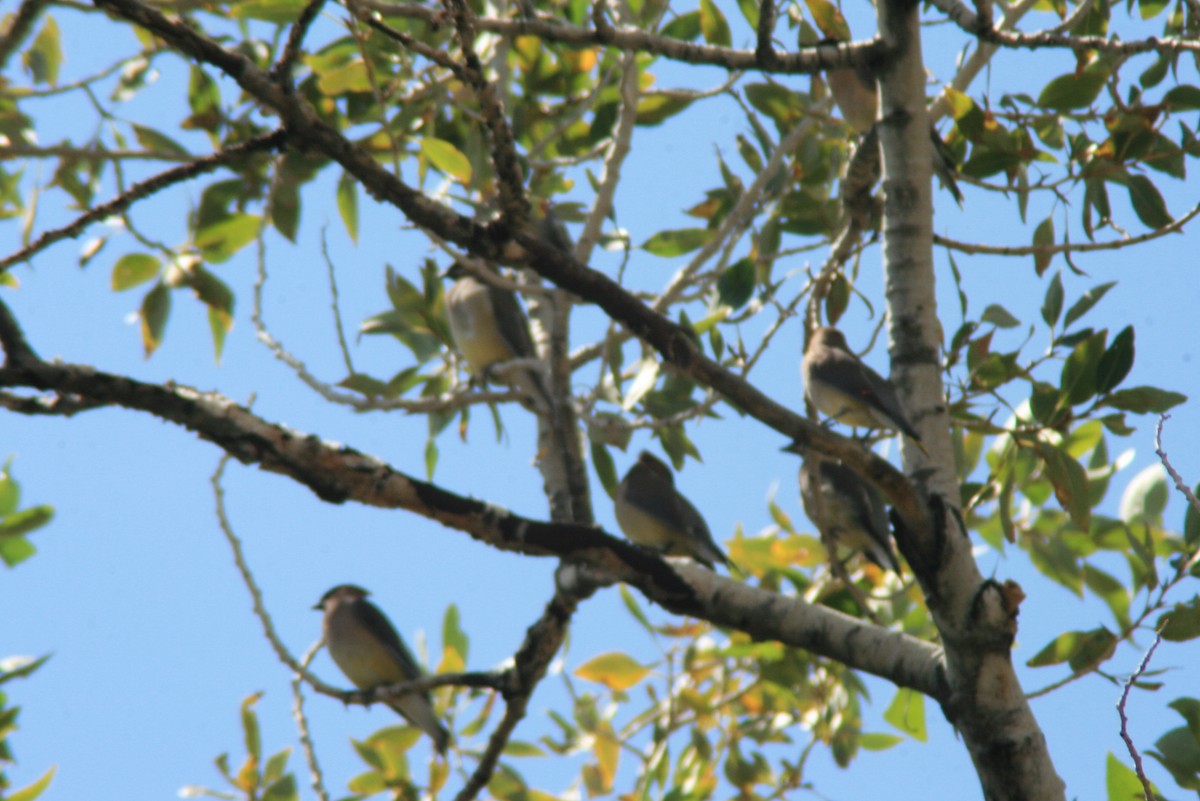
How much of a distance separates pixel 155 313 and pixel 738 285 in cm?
207

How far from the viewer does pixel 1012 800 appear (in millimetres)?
2312

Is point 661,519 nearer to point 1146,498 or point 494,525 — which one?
point 1146,498

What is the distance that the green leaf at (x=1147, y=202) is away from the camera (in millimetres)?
3152

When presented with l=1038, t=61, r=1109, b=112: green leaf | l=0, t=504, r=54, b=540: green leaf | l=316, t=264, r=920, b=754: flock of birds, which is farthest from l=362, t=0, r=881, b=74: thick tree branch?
l=0, t=504, r=54, b=540: green leaf

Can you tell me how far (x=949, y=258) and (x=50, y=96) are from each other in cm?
290

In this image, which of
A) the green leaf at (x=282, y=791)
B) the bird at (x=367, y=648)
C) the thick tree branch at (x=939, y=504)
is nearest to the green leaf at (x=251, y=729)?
the green leaf at (x=282, y=791)

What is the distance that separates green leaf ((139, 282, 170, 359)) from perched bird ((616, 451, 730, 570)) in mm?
1960

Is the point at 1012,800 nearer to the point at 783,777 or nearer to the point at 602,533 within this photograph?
the point at 602,533

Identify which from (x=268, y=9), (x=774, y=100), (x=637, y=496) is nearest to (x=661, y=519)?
(x=637, y=496)

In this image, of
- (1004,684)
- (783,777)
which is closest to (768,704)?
(783,777)

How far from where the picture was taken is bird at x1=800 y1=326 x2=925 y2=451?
374 cm

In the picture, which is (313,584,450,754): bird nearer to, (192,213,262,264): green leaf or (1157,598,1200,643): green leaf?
(192,213,262,264): green leaf

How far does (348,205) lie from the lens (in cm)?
433

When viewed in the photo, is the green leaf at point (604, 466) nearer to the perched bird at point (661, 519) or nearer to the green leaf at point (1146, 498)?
the perched bird at point (661, 519)
